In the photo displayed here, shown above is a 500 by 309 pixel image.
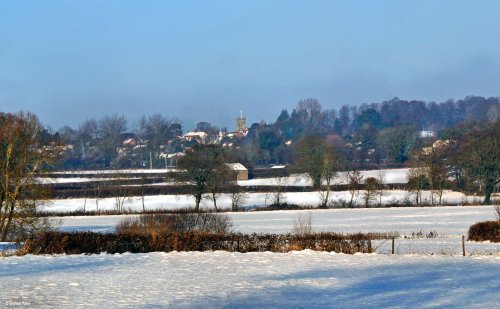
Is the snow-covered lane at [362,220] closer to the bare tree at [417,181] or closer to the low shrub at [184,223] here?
the low shrub at [184,223]

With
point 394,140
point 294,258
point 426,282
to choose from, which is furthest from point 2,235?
point 394,140

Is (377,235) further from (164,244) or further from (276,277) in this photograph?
(276,277)

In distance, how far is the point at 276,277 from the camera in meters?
21.0

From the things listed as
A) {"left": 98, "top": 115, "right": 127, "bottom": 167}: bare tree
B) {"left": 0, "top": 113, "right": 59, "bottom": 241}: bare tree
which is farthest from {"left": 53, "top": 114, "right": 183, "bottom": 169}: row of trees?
{"left": 0, "top": 113, "right": 59, "bottom": 241}: bare tree

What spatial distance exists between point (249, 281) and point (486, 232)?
1744 centimetres

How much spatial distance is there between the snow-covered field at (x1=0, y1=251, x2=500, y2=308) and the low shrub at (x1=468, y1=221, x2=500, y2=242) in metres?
8.23

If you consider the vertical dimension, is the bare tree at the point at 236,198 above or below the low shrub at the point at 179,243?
above

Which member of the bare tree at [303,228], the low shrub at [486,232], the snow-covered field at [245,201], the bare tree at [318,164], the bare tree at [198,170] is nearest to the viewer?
the bare tree at [303,228]

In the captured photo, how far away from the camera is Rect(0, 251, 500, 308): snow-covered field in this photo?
56.4ft

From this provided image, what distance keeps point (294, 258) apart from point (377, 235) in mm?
12588

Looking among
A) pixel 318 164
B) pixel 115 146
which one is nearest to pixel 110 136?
pixel 115 146

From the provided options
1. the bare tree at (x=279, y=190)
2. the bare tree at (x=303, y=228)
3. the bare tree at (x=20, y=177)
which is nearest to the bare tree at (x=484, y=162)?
the bare tree at (x=279, y=190)

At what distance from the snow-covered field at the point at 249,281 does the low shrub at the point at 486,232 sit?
27.0ft

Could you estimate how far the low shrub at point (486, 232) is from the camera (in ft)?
109
